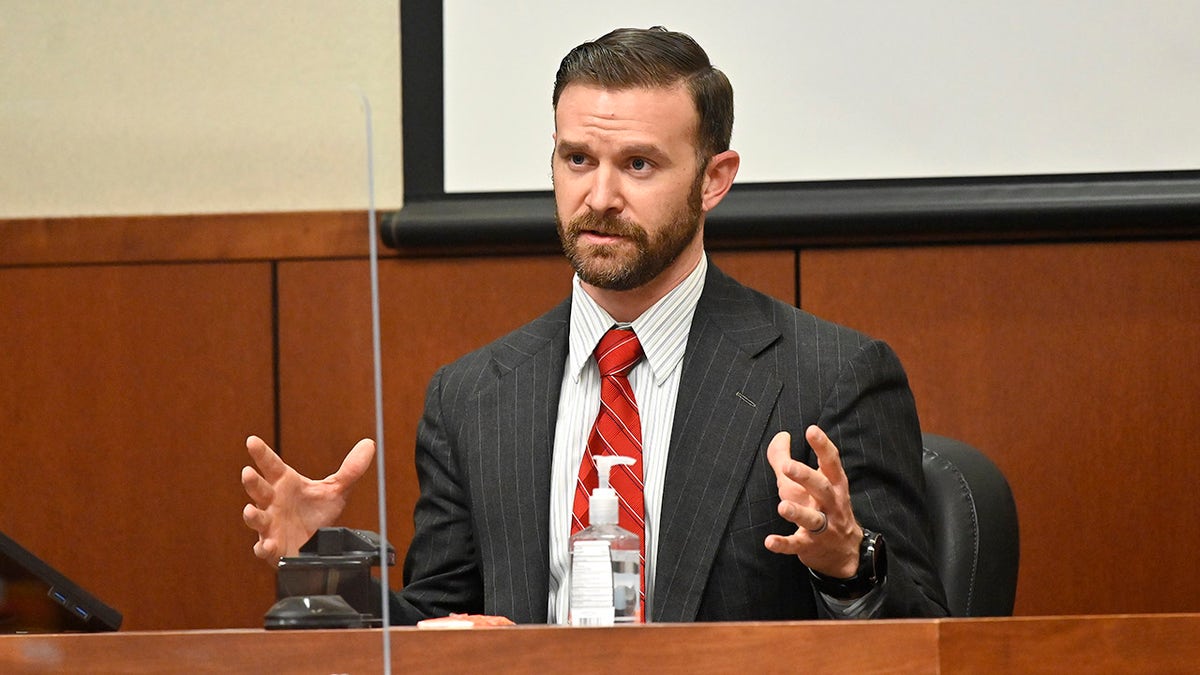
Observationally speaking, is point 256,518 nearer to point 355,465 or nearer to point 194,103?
point 355,465

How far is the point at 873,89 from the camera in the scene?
236 centimetres

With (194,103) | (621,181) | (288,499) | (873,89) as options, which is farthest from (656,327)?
(194,103)

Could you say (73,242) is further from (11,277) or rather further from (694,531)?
(694,531)

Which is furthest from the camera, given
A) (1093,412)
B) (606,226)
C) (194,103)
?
(1093,412)

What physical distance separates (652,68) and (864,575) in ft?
2.44

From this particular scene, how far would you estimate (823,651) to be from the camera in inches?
39.6

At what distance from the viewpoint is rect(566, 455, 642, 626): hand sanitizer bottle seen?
134 cm

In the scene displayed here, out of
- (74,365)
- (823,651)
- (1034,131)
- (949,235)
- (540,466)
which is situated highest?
(1034,131)

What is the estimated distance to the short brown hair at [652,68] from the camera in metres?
1.84

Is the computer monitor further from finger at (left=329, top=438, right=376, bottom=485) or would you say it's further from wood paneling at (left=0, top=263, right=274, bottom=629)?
wood paneling at (left=0, top=263, right=274, bottom=629)

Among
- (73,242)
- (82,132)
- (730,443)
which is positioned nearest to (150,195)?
(73,242)

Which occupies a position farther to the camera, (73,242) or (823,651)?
(73,242)

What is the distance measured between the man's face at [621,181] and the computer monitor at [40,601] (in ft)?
2.59

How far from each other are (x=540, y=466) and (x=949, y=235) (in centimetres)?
91
